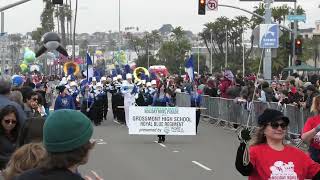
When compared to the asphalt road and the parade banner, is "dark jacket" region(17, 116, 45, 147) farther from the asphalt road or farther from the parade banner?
the parade banner

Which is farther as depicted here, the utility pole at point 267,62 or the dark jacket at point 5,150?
the utility pole at point 267,62

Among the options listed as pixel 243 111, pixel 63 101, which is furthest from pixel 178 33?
pixel 63 101

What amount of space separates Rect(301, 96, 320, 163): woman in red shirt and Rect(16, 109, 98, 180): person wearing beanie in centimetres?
400

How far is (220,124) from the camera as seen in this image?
2691cm

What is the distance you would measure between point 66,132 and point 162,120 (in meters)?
17.1

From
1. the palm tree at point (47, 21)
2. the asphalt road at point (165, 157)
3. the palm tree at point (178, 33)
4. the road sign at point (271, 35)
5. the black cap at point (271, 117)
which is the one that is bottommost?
the asphalt road at point (165, 157)

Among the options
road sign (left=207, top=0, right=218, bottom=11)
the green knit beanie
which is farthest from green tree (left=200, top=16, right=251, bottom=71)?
the green knit beanie

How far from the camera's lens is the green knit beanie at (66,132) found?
3689 millimetres

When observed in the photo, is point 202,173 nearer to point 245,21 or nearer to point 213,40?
point 245,21

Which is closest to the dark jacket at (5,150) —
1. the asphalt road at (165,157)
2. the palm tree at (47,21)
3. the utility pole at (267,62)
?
the asphalt road at (165,157)

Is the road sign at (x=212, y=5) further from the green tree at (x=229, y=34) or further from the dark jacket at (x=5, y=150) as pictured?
the green tree at (x=229, y=34)

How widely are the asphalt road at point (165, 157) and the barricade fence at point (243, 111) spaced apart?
77 centimetres

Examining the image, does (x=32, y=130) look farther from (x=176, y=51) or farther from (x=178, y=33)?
(x=178, y=33)

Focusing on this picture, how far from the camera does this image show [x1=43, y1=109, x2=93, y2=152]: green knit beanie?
369 cm
